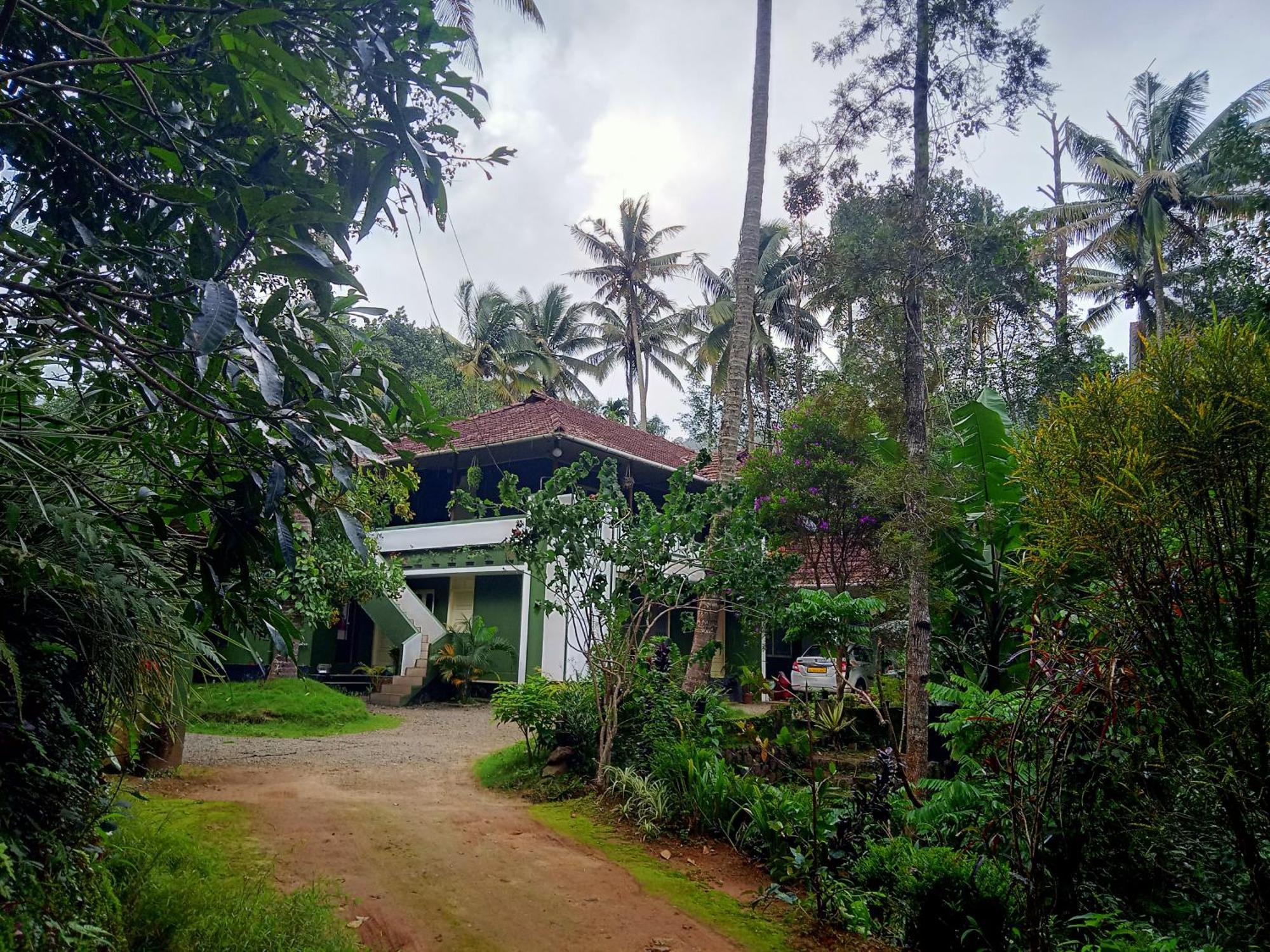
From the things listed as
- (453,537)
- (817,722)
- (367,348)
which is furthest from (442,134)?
(453,537)

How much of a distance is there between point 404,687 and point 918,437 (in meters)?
13.0

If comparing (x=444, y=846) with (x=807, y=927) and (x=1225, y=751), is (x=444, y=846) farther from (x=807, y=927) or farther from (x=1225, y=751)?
(x=1225, y=751)

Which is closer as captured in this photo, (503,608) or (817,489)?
(817,489)

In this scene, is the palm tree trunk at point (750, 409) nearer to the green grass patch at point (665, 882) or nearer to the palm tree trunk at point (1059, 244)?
the palm tree trunk at point (1059, 244)

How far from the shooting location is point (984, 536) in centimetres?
854

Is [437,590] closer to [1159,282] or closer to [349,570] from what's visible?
[349,570]

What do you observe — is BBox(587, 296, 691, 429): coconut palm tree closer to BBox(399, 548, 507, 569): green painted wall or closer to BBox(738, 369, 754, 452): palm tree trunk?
BBox(738, 369, 754, 452): palm tree trunk

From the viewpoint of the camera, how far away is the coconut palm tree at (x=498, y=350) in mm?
29234

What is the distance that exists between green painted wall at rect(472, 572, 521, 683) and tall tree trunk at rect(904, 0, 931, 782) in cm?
1153

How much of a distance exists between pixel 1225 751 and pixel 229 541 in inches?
156

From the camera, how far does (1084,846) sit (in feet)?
15.2

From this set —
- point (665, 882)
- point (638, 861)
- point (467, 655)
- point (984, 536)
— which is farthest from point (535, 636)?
point (665, 882)

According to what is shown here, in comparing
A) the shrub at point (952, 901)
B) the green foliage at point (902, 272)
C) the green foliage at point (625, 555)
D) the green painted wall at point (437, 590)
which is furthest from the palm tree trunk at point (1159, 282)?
the shrub at point (952, 901)

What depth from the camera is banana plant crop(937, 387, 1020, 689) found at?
831cm
